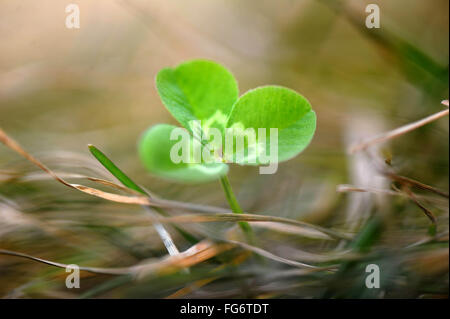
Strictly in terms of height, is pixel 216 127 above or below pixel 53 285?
above

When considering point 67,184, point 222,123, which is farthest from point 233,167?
point 67,184

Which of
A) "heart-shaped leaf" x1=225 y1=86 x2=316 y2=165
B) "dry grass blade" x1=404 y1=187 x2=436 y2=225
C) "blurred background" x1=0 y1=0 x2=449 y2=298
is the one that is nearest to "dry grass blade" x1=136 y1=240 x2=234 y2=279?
"blurred background" x1=0 y1=0 x2=449 y2=298

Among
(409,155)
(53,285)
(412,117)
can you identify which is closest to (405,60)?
(412,117)
